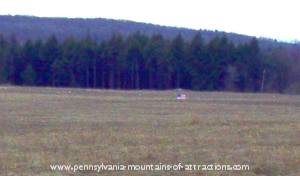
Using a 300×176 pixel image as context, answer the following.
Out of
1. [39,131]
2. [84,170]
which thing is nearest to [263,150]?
[84,170]

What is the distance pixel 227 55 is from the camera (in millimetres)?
102062

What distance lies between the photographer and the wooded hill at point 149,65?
10119 centimetres

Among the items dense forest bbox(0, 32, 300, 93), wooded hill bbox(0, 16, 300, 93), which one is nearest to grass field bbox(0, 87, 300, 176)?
wooded hill bbox(0, 16, 300, 93)

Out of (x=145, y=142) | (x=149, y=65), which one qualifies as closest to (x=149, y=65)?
(x=149, y=65)

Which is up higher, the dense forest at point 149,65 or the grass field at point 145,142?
the grass field at point 145,142

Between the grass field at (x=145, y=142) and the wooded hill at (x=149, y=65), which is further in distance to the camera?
the wooded hill at (x=149, y=65)

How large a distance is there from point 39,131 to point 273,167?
10.9 meters

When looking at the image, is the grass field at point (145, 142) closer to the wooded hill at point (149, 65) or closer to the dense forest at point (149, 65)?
the wooded hill at point (149, 65)

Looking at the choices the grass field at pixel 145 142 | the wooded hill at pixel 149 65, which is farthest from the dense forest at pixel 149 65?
the grass field at pixel 145 142

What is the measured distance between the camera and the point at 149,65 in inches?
4097

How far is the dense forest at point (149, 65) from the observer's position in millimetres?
101188

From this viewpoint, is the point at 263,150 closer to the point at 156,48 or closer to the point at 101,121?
the point at 101,121

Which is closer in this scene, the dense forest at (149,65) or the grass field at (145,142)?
the grass field at (145,142)

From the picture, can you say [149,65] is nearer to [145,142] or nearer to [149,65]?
[149,65]
